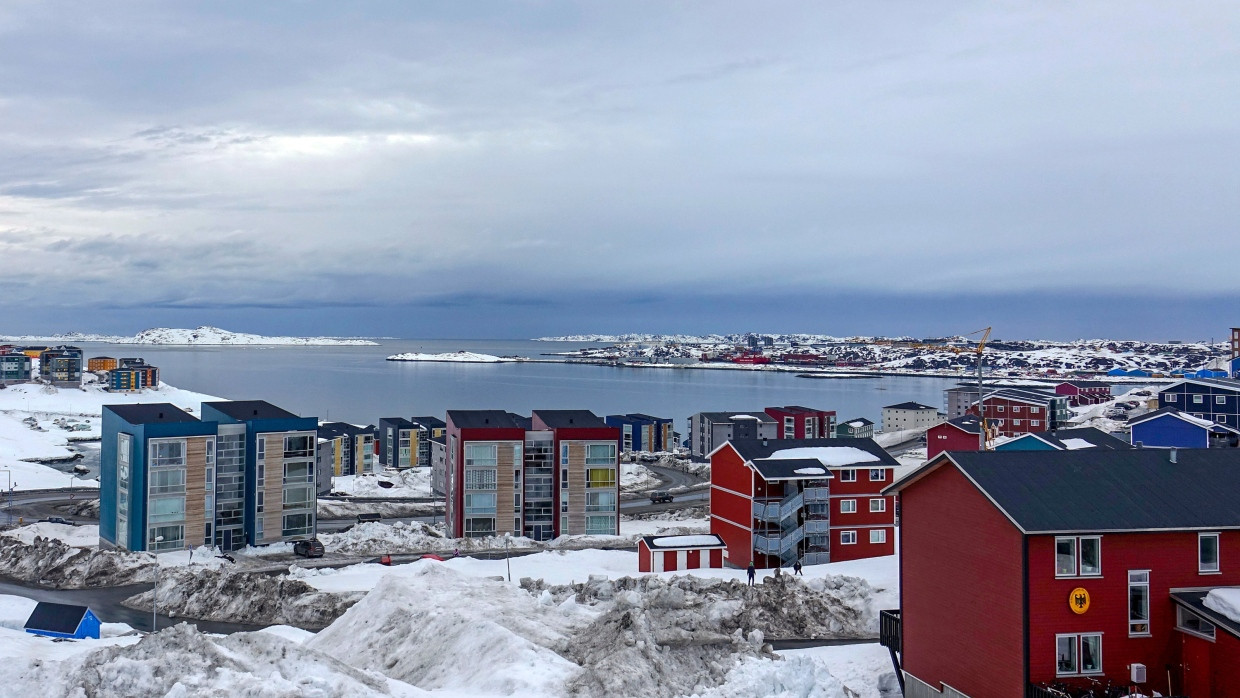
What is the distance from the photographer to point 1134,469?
63.1ft

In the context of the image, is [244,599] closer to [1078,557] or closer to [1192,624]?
[1078,557]

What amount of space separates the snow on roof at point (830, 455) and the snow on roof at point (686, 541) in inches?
178

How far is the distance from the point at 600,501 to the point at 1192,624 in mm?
35764

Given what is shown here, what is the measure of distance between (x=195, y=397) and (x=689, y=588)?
135321 millimetres

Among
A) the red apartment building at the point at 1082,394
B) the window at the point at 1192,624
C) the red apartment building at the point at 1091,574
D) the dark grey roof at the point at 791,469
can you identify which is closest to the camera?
the window at the point at 1192,624

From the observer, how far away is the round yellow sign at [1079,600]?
690 inches

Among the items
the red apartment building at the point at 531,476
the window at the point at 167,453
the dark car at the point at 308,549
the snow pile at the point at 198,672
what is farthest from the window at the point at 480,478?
the snow pile at the point at 198,672

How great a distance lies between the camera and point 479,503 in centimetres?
4941

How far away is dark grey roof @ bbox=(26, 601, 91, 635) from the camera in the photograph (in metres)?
26.3

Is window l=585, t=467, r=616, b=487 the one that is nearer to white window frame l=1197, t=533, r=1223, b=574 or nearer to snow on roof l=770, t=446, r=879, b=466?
snow on roof l=770, t=446, r=879, b=466

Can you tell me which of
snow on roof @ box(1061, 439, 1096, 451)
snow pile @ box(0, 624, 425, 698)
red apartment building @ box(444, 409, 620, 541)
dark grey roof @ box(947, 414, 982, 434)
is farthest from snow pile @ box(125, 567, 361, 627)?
dark grey roof @ box(947, 414, 982, 434)

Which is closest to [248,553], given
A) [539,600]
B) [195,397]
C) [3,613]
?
[3,613]

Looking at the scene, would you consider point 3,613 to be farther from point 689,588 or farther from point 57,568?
point 689,588

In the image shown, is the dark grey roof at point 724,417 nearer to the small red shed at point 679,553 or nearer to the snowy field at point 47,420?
the small red shed at point 679,553
